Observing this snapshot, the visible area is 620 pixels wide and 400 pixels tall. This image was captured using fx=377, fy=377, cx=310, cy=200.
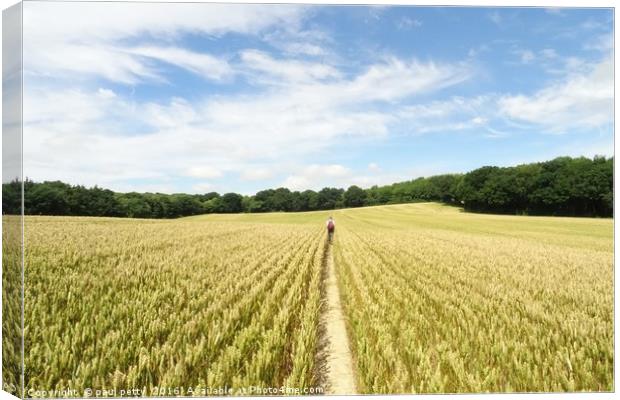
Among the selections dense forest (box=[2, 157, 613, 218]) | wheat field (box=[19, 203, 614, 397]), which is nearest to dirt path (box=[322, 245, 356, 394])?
wheat field (box=[19, 203, 614, 397])

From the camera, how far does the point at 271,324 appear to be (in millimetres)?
5234

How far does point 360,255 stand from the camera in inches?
507

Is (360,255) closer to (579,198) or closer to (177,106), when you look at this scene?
(579,198)

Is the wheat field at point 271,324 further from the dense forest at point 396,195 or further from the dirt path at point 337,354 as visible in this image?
the dense forest at point 396,195

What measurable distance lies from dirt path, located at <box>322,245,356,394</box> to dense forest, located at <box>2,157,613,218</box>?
196 cm

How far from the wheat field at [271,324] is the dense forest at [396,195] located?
387 millimetres

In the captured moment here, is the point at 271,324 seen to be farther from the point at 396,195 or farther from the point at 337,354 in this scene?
the point at 396,195

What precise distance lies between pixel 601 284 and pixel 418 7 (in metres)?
4.93

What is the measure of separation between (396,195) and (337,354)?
343 centimetres

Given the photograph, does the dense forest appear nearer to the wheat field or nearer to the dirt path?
the wheat field

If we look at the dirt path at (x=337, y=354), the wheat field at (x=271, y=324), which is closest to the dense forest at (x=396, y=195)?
the wheat field at (x=271, y=324)

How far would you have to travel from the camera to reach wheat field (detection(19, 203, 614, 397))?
3.97 meters

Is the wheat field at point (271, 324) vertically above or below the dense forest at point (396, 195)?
below

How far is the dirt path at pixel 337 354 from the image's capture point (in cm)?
429
